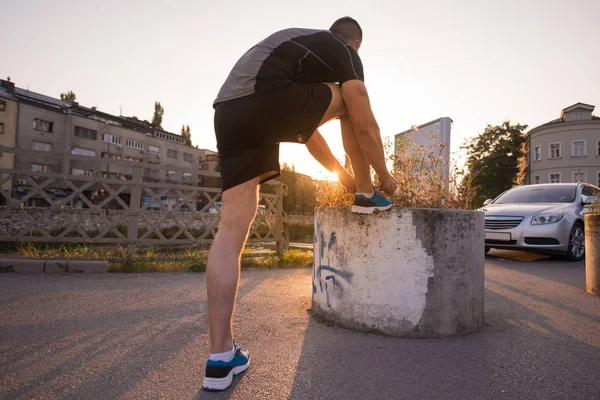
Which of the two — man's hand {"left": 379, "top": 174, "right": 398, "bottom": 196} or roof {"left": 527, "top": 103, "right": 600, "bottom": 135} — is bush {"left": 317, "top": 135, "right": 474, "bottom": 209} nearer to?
man's hand {"left": 379, "top": 174, "right": 398, "bottom": 196}

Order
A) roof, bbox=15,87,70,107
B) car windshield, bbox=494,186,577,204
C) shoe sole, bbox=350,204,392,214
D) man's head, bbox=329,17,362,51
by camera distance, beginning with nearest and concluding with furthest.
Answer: man's head, bbox=329,17,362,51
shoe sole, bbox=350,204,392,214
car windshield, bbox=494,186,577,204
roof, bbox=15,87,70,107

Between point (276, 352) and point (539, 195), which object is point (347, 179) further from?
point (539, 195)

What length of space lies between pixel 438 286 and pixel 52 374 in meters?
2.14

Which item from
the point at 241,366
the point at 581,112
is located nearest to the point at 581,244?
the point at 241,366

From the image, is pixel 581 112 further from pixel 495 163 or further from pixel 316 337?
pixel 316 337

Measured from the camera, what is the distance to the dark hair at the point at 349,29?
1.95 metres

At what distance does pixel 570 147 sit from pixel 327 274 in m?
46.6

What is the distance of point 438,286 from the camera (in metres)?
2.34

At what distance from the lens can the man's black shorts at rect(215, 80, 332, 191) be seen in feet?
5.26

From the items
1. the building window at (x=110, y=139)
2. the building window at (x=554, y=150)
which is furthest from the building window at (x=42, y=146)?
the building window at (x=554, y=150)

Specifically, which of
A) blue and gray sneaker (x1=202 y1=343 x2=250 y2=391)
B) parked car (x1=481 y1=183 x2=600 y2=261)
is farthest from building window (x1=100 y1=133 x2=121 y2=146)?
blue and gray sneaker (x1=202 y1=343 x2=250 y2=391)

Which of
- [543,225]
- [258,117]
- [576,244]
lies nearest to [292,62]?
[258,117]

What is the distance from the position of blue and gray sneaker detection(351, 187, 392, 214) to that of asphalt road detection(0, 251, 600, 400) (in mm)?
802

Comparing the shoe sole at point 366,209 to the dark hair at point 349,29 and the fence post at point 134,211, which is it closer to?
the dark hair at point 349,29
